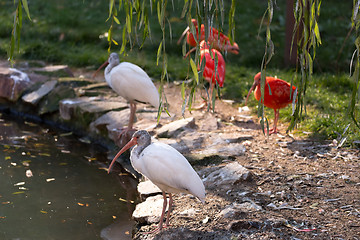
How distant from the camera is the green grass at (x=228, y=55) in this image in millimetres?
6434

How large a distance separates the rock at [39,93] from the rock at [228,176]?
10.6ft

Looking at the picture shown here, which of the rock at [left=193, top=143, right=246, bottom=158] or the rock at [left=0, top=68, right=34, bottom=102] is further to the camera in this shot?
the rock at [left=0, top=68, right=34, bottom=102]

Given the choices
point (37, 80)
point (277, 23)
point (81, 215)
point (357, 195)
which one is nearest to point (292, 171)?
point (357, 195)

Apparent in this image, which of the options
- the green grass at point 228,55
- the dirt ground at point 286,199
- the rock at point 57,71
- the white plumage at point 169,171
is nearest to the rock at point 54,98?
the rock at point 57,71

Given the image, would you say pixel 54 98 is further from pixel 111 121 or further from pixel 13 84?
pixel 111 121

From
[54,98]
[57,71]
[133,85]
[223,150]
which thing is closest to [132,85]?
[133,85]

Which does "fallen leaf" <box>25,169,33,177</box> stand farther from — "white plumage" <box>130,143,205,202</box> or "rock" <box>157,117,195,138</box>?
"white plumage" <box>130,143,205,202</box>

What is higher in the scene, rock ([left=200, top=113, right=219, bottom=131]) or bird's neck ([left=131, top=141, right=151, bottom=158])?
bird's neck ([left=131, top=141, right=151, bottom=158])

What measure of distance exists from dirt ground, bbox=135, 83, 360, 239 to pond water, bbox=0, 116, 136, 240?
0.50 metres

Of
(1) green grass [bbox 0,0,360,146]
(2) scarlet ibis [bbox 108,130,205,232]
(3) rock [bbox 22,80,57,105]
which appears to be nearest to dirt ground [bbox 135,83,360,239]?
(2) scarlet ibis [bbox 108,130,205,232]

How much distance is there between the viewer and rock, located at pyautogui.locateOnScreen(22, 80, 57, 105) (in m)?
6.45

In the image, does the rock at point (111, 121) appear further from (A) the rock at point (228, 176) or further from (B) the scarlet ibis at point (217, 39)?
(A) the rock at point (228, 176)

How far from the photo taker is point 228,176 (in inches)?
153

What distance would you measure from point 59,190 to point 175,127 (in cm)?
124
